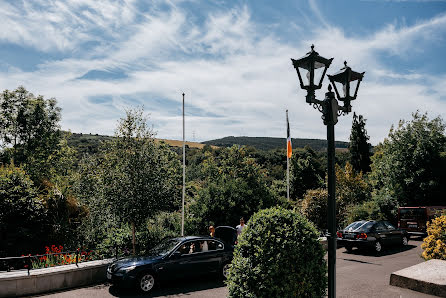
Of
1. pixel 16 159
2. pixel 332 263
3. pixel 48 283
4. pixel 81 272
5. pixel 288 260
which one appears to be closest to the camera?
pixel 332 263

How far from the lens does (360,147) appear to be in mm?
54906

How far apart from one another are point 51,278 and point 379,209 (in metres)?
23.0

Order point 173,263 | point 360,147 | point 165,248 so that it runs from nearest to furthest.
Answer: point 173,263 → point 165,248 → point 360,147

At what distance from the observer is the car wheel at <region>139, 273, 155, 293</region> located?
9321mm

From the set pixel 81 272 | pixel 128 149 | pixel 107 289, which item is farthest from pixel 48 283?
pixel 128 149

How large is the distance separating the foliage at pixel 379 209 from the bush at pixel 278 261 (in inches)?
795

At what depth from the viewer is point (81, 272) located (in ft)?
33.6

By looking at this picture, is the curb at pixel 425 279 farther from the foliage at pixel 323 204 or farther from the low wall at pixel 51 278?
the foliage at pixel 323 204

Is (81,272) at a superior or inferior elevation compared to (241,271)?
inferior

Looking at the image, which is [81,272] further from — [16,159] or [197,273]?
[16,159]

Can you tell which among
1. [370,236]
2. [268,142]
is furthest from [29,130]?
[268,142]

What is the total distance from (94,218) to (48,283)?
5.06 metres

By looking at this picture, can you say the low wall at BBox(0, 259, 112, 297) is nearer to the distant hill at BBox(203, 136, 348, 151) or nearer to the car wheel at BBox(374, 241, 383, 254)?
the car wheel at BBox(374, 241, 383, 254)

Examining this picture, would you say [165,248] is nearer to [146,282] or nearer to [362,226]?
[146,282]
